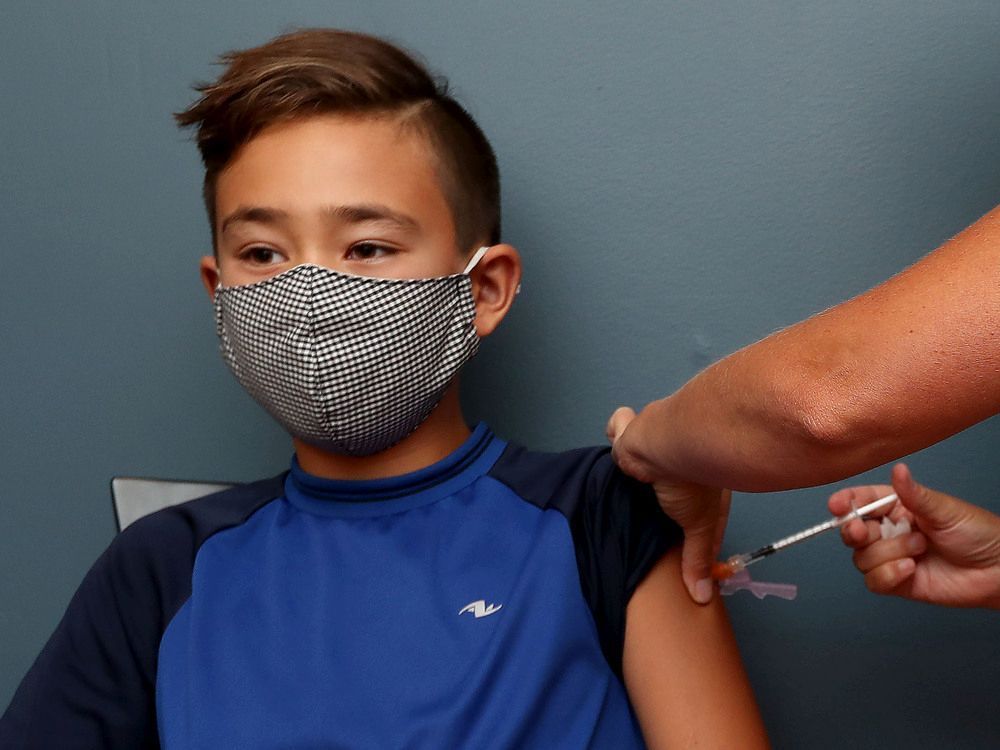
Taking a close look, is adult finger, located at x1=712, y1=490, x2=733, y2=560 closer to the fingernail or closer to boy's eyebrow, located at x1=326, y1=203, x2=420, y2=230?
the fingernail

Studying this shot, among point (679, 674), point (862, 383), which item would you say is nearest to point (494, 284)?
point (679, 674)

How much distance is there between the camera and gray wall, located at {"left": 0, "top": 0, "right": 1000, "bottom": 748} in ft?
4.54

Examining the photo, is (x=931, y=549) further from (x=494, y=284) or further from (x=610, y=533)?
(x=494, y=284)

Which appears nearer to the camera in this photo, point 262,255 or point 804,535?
point 804,535

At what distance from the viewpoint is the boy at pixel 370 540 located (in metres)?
1.12

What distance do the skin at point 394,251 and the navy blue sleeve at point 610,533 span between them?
0.02 metres

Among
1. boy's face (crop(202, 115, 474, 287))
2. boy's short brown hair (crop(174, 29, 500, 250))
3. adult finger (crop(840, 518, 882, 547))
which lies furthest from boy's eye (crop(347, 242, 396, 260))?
adult finger (crop(840, 518, 882, 547))

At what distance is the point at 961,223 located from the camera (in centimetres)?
137

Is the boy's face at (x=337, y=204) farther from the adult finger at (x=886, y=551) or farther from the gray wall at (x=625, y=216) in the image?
the adult finger at (x=886, y=551)

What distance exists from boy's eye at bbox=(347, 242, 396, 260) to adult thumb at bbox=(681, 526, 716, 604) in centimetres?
45

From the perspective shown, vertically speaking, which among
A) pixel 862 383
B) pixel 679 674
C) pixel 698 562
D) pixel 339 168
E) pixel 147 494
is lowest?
pixel 679 674

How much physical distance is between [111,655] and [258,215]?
537 millimetres

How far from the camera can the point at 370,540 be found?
1.22 metres

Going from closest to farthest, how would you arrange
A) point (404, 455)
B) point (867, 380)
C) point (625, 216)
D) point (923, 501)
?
point (867, 380) < point (923, 501) < point (404, 455) < point (625, 216)
